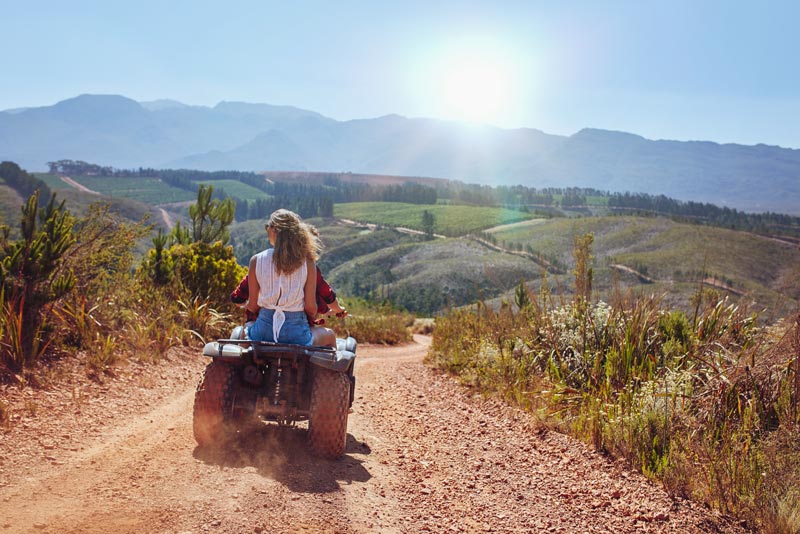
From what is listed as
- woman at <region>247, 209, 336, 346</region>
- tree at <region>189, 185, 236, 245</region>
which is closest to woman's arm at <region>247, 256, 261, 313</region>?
woman at <region>247, 209, 336, 346</region>

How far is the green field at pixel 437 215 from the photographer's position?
458ft

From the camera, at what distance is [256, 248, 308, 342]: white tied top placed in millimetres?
4938

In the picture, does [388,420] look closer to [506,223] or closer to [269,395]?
[269,395]

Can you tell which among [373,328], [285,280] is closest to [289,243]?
[285,280]

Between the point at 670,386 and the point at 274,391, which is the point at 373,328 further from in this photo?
the point at 274,391

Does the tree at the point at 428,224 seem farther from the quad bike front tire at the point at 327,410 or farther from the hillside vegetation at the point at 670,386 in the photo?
the quad bike front tire at the point at 327,410

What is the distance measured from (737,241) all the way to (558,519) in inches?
3808

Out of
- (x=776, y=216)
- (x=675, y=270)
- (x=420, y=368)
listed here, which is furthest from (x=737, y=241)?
(x=420, y=368)

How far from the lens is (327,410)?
4660mm

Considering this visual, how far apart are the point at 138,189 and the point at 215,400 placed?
180 m

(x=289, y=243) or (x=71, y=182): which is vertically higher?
(x=289, y=243)

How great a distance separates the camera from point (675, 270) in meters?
76.5

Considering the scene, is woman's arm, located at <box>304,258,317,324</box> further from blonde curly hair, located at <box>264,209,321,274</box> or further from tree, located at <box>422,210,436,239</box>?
tree, located at <box>422,210,436,239</box>

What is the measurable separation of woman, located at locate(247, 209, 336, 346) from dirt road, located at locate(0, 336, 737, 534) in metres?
0.88
